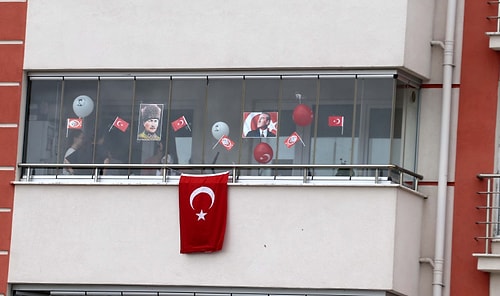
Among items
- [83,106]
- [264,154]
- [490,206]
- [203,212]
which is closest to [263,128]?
[264,154]

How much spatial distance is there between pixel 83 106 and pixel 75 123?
304mm

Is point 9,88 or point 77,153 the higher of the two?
→ point 9,88

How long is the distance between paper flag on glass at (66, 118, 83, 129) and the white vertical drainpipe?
5.79 m

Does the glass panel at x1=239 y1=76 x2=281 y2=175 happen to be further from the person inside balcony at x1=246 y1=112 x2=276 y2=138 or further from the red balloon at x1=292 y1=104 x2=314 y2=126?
the red balloon at x1=292 y1=104 x2=314 y2=126

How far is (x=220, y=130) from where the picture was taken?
2717 centimetres

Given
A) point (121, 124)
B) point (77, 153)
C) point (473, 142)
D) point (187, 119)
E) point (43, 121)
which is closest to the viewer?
point (473, 142)

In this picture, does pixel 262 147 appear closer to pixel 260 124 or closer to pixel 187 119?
pixel 260 124

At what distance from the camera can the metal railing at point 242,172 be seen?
26.5 meters

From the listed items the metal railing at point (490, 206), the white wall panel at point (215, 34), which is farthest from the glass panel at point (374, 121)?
the metal railing at point (490, 206)

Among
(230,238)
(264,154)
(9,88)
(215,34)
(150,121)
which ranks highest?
(215,34)

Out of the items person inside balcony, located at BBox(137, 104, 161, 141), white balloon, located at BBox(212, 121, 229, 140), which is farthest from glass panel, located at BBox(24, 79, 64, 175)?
white balloon, located at BBox(212, 121, 229, 140)

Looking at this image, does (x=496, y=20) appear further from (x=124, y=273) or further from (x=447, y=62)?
(x=124, y=273)

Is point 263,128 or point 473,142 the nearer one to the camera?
point 473,142

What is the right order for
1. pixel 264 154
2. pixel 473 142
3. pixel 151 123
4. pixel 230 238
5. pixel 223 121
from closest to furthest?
pixel 230 238 → pixel 473 142 → pixel 264 154 → pixel 223 121 → pixel 151 123
